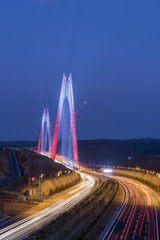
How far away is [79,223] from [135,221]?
668 cm

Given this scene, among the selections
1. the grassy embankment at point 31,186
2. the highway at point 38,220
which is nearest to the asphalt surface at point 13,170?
the grassy embankment at point 31,186

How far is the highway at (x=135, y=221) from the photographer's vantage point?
116 feet

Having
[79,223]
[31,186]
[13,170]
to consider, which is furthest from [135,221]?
[13,170]

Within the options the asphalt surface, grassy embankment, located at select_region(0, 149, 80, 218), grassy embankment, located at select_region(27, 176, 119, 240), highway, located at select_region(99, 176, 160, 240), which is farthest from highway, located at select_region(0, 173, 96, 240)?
the asphalt surface

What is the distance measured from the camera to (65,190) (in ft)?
229

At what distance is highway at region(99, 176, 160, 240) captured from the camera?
35.4m

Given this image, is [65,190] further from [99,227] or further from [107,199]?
[99,227]

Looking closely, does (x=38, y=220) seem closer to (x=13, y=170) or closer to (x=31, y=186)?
(x=31, y=186)

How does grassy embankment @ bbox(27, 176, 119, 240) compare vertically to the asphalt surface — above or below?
below

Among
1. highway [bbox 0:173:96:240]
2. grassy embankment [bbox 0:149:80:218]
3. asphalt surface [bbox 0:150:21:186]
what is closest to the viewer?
highway [bbox 0:173:96:240]

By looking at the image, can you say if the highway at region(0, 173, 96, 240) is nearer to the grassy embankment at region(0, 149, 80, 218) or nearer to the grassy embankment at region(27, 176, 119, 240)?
the grassy embankment at region(27, 176, 119, 240)

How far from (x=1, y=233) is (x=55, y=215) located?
9.91 metres

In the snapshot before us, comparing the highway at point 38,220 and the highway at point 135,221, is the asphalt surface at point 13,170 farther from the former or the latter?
the highway at point 135,221

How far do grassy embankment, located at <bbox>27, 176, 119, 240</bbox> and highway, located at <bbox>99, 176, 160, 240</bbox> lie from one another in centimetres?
148
